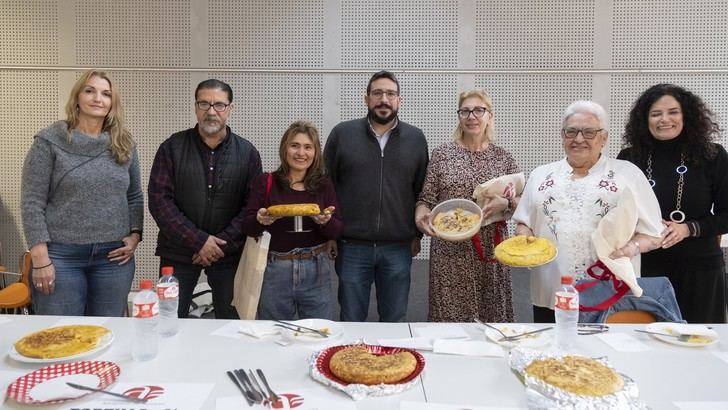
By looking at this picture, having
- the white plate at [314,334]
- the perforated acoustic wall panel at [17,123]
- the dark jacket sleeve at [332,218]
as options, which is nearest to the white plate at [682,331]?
the white plate at [314,334]

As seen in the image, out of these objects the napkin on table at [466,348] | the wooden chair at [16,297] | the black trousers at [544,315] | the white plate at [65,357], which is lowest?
the wooden chair at [16,297]

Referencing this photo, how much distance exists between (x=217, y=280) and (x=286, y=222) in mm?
601

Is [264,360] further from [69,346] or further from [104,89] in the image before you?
[104,89]

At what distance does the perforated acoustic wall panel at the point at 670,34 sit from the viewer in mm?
4238

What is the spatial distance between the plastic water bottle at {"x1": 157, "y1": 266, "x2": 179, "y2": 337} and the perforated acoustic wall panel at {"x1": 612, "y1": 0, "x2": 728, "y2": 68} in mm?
4335

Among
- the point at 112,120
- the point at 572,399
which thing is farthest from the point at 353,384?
the point at 112,120

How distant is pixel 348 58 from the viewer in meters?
4.41

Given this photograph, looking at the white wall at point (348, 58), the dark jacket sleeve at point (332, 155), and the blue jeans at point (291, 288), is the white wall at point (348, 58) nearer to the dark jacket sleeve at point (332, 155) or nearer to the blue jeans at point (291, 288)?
the dark jacket sleeve at point (332, 155)

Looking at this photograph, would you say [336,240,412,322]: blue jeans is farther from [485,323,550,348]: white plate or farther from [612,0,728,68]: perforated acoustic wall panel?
[612,0,728,68]: perforated acoustic wall panel

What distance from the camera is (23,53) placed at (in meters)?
4.51

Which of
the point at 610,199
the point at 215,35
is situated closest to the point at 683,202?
the point at 610,199

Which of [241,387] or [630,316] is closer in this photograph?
[241,387]

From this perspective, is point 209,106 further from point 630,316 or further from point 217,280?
point 630,316

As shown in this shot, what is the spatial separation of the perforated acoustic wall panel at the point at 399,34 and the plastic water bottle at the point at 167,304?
3.24 meters
